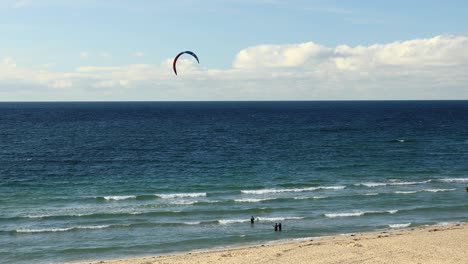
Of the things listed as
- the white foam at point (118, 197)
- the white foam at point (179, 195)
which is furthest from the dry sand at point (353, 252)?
the white foam at point (118, 197)

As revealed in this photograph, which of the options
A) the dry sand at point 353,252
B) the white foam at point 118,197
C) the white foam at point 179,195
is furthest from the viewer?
the white foam at point 179,195

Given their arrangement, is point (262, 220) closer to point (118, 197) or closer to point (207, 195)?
point (207, 195)

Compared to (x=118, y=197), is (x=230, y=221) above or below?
below

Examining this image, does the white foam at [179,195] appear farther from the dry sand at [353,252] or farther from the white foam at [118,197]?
the dry sand at [353,252]

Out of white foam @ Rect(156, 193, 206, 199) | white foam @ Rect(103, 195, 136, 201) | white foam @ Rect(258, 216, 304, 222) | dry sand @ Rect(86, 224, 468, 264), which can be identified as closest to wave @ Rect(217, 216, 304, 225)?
white foam @ Rect(258, 216, 304, 222)

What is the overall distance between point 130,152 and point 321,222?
44881mm

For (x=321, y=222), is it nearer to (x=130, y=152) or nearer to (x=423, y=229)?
(x=423, y=229)

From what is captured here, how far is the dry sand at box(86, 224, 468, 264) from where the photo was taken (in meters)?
27.9

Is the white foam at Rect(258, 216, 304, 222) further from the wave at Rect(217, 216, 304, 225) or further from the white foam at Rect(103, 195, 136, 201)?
the white foam at Rect(103, 195, 136, 201)

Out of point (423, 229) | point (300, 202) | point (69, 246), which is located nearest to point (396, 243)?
point (423, 229)

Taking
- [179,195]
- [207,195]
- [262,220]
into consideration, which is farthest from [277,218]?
[179,195]

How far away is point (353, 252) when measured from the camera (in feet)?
95.9

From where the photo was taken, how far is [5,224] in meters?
37.2

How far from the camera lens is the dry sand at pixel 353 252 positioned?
1099 inches
